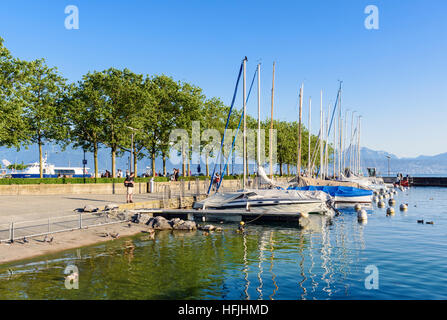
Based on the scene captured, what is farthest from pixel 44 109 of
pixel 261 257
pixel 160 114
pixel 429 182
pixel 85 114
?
pixel 429 182

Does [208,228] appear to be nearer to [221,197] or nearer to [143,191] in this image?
[221,197]

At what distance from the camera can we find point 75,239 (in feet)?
63.4

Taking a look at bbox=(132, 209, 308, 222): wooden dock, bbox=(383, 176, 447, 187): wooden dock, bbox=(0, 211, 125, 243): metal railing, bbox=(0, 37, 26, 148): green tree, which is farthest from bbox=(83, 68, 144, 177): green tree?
bbox=(383, 176, 447, 187): wooden dock

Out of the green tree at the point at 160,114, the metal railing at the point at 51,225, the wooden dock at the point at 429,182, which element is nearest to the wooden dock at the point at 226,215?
the metal railing at the point at 51,225

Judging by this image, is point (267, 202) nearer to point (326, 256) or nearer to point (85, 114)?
point (326, 256)

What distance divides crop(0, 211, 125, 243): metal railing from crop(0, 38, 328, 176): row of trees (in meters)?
17.4

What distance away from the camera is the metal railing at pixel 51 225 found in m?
17.8

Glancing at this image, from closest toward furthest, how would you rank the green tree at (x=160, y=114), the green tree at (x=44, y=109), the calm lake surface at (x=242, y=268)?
the calm lake surface at (x=242, y=268) → the green tree at (x=44, y=109) → the green tree at (x=160, y=114)

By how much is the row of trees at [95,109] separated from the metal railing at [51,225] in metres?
17.4

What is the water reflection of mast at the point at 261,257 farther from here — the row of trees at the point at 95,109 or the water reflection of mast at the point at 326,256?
the row of trees at the point at 95,109

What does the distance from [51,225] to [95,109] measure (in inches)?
1181

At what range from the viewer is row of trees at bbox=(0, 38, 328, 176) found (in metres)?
38.4

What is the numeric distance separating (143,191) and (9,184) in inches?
548
